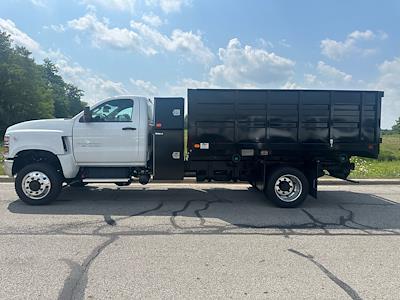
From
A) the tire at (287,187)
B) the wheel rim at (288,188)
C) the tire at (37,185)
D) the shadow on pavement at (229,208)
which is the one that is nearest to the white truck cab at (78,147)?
the tire at (37,185)

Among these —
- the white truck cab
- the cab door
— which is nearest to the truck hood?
the white truck cab

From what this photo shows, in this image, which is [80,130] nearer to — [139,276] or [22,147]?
[22,147]

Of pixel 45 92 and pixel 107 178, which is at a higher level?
pixel 45 92

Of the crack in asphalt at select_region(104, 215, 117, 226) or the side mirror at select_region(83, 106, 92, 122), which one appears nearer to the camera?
the crack in asphalt at select_region(104, 215, 117, 226)

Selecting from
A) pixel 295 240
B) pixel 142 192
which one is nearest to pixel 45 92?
pixel 142 192

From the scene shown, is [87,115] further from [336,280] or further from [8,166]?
[336,280]

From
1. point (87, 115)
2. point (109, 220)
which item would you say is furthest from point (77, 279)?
point (87, 115)

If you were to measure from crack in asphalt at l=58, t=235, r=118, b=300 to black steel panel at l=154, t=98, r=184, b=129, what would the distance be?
350cm

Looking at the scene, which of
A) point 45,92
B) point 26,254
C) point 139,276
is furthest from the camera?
point 45,92

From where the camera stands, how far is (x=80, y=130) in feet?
25.1

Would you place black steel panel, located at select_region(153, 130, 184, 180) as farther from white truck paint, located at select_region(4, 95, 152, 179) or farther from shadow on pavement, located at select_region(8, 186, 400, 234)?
shadow on pavement, located at select_region(8, 186, 400, 234)

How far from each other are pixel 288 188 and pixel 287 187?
3 cm

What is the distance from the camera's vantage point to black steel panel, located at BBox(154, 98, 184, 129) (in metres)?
7.77

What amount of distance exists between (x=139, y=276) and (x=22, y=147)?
185 inches
